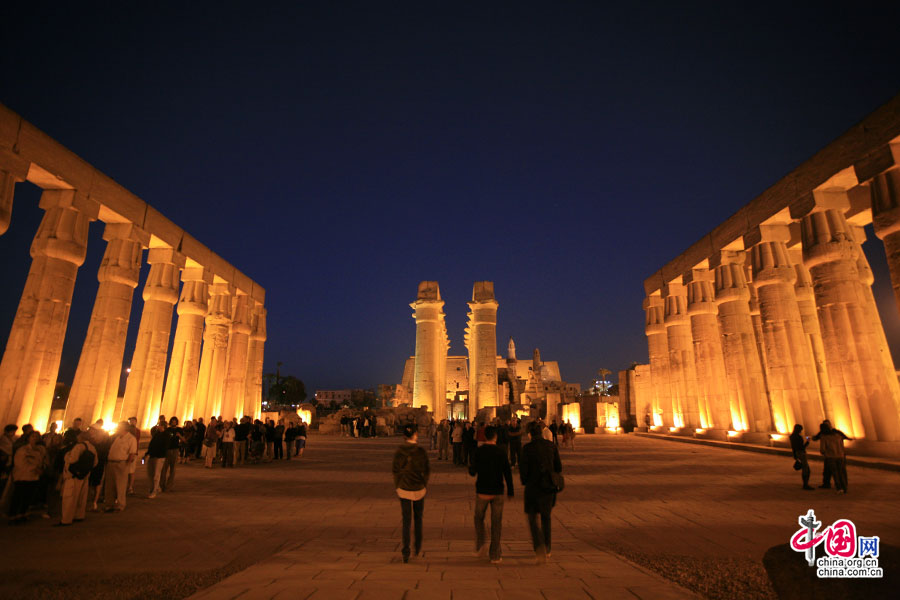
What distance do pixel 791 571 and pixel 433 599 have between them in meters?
3.47

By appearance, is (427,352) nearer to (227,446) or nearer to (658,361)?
(658,361)

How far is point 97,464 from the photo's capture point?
733 cm

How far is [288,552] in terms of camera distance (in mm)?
4988

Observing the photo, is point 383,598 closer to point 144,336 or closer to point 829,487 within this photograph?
point 829,487

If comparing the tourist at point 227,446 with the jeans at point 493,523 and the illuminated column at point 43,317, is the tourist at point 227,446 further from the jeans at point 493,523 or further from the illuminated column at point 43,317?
the jeans at point 493,523

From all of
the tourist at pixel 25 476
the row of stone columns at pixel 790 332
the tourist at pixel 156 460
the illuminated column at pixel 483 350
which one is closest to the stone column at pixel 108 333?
the tourist at pixel 156 460

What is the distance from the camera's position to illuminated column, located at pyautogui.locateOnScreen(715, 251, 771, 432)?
17.7 m

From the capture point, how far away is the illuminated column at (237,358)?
21422mm

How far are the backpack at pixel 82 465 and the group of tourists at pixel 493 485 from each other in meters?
4.87

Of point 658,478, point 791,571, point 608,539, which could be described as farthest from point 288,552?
point 658,478

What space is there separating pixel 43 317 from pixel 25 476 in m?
7.33

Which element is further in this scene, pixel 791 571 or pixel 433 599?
pixel 791 571

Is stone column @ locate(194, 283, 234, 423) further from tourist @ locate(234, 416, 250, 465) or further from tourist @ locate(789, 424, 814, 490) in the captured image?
tourist @ locate(789, 424, 814, 490)

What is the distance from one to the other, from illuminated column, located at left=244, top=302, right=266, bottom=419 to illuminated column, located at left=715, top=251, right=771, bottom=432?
21766mm
